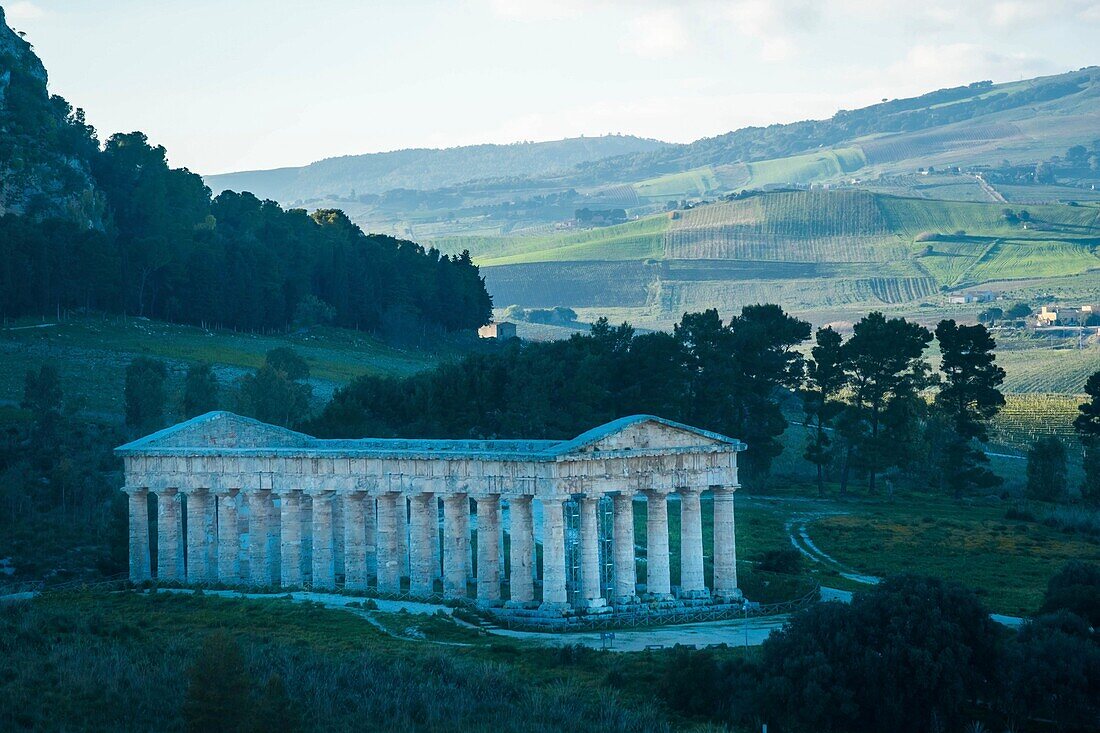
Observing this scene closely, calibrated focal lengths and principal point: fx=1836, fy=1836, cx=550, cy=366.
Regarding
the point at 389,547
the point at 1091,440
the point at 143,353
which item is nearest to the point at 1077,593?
the point at 389,547

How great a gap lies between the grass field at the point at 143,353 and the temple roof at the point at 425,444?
3087cm

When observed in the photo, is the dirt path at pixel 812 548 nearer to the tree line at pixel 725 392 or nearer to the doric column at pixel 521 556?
the tree line at pixel 725 392

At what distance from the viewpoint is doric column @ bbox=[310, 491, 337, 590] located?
72.5 metres

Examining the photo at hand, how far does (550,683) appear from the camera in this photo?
53.5 m

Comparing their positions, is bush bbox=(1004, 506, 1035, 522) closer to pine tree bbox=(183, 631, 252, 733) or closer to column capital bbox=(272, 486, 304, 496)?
column capital bbox=(272, 486, 304, 496)

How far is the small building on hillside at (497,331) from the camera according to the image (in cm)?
16350

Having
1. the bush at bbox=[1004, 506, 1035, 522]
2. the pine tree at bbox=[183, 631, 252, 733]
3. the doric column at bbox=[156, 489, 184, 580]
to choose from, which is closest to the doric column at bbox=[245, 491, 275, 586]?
the doric column at bbox=[156, 489, 184, 580]

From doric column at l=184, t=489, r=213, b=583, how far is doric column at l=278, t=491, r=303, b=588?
3.62 m

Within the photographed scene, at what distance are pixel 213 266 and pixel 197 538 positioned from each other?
6225cm

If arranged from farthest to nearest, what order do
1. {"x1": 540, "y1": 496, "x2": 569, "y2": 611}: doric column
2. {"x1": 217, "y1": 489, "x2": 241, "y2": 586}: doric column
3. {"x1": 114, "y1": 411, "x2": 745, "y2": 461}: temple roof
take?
{"x1": 217, "y1": 489, "x2": 241, "y2": 586}: doric column < {"x1": 114, "y1": 411, "x2": 745, "y2": 461}: temple roof < {"x1": 540, "y1": 496, "x2": 569, "y2": 611}: doric column

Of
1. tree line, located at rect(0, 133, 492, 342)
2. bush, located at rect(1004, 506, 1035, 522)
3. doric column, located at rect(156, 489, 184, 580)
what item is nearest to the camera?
doric column, located at rect(156, 489, 184, 580)

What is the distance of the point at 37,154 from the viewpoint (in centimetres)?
13625

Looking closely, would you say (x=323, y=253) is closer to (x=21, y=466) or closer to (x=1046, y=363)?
(x=21, y=466)

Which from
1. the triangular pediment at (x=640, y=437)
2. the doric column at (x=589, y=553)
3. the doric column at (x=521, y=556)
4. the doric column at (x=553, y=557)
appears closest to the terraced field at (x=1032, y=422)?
the triangular pediment at (x=640, y=437)
